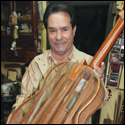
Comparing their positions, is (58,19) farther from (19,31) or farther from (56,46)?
(19,31)

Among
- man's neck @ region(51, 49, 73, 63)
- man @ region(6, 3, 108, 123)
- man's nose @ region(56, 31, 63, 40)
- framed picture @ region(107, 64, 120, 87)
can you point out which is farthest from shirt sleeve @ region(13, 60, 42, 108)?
framed picture @ region(107, 64, 120, 87)

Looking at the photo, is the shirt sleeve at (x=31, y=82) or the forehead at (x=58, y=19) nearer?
the forehead at (x=58, y=19)

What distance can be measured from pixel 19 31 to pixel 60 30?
408 mm

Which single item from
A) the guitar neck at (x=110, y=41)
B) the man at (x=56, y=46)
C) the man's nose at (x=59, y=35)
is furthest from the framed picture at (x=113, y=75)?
the man's nose at (x=59, y=35)

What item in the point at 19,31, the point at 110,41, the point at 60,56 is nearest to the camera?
the point at 110,41

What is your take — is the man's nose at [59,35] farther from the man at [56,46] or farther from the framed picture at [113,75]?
the framed picture at [113,75]

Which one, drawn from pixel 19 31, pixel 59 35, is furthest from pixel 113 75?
pixel 19 31

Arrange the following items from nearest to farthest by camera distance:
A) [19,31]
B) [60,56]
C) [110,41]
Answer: [110,41] < [60,56] < [19,31]

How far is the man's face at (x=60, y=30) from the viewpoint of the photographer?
51 centimetres

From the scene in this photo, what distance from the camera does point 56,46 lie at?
57cm

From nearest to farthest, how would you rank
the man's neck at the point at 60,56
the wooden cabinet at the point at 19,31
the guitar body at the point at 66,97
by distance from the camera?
the guitar body at the point at 66,97, the man's neck at the point at 60,56, the wooden cabinet at the point at 19,31

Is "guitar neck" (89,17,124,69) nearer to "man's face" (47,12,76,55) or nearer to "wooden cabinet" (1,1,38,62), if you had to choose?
"man's face" (47,12,76,55)

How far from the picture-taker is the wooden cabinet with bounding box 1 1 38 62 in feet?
2.47

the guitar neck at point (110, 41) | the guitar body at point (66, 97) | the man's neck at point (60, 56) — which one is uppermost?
the guitar neck at point (110, 41)
